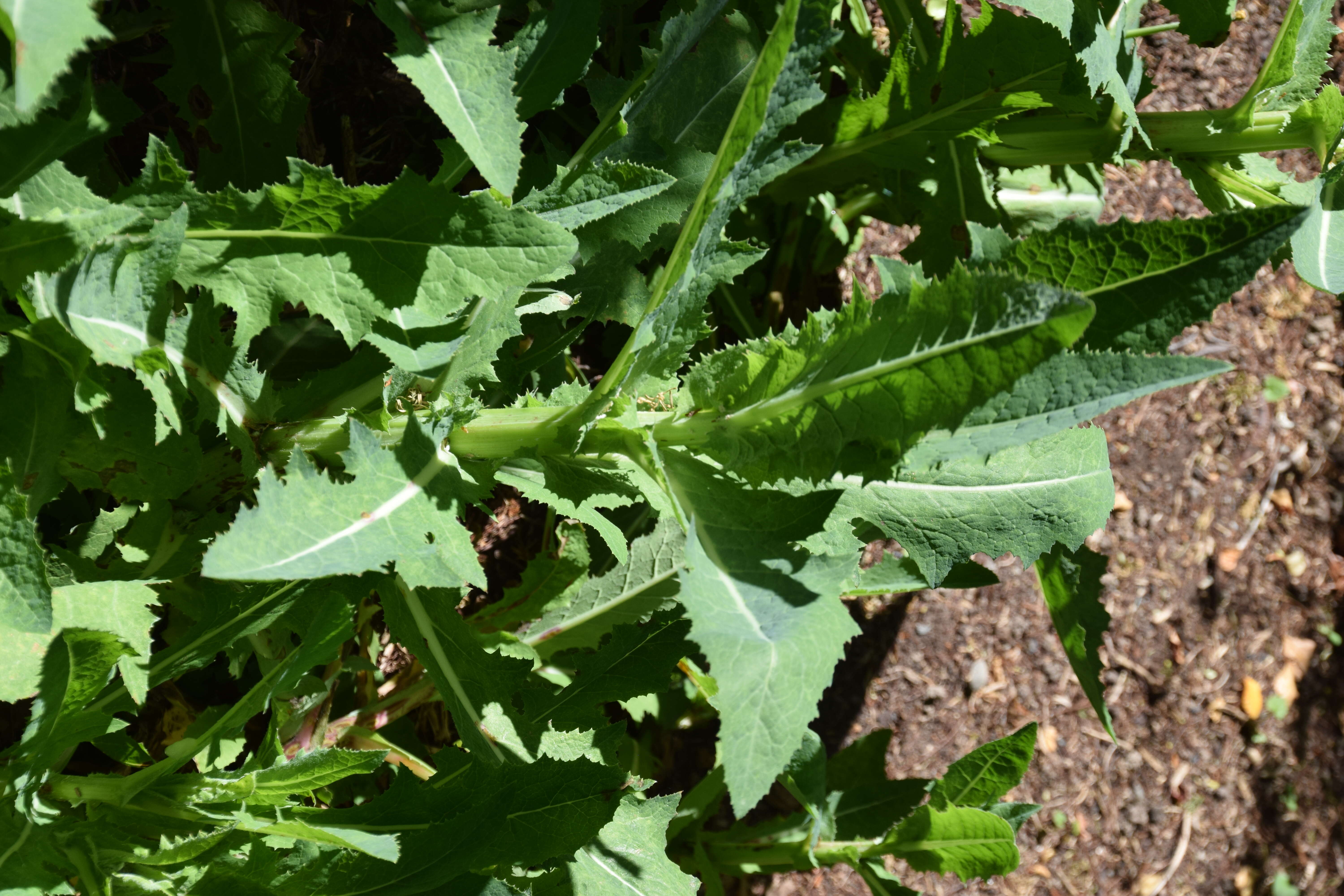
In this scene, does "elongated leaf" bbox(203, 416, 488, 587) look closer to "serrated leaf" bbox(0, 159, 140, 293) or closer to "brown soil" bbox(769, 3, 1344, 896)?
"serrated leaf" bbox(0, 159, 140, 293)

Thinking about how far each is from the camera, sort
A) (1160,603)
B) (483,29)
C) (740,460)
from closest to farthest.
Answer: (740,460), (483,29), (1160,603)

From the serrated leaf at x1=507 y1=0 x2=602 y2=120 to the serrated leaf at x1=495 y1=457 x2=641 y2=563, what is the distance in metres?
0.61

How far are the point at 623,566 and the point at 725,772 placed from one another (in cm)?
109

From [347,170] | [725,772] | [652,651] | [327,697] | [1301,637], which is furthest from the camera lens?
[1301,637]

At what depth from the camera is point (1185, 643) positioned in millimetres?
3621

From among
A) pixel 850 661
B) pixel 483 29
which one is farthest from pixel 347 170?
pixel 850 661

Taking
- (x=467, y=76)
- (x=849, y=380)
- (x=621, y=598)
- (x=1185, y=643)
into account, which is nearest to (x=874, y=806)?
(x=621, y=598)

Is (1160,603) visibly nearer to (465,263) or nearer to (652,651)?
(652,651)

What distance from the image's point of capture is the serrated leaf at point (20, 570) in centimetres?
115

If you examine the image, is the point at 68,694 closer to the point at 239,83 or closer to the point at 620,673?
the point at 620,673

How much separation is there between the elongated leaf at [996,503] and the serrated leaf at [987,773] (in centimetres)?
71

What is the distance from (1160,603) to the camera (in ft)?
11.7

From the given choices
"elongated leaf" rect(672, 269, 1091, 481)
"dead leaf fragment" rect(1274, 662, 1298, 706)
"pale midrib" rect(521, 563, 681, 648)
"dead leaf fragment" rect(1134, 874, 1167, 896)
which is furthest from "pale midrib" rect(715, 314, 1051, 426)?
"dead leaf fragment" rect(1274, 662, 1298, 706)

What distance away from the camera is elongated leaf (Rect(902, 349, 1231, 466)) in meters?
0.97
